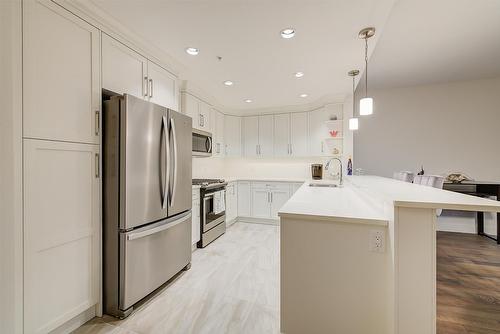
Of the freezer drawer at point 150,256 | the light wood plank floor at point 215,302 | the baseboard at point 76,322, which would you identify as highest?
the freezer drawer at point 150,256

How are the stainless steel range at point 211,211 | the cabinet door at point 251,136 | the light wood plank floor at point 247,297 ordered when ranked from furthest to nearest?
the cabinet door at point 251,136
the stainless steel range at point 211,211
the light wood plank floor at point 247,297

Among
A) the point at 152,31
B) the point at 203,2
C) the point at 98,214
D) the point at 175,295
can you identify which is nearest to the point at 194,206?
the point at 175,295

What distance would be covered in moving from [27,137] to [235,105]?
12.1ft

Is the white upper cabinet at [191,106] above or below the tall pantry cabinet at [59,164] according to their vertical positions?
above

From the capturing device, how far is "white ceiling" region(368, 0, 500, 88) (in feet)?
6.57

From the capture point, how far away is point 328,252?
1432mm

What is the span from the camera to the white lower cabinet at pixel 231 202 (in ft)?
14.2

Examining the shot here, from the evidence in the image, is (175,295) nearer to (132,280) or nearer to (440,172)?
(132,280)

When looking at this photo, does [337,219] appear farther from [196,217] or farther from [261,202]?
[261,202]

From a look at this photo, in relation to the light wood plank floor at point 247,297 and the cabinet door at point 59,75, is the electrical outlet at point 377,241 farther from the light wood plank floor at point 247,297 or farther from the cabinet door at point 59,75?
the cabinet door at point 59,75

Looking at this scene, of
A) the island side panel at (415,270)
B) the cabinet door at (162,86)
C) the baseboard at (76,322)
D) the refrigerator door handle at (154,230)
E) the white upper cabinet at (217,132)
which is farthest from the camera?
the white upper cabinet at (217,132)

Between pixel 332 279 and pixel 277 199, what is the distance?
3147 millimetres

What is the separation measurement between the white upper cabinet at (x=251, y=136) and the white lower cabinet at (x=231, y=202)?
2.77 feet

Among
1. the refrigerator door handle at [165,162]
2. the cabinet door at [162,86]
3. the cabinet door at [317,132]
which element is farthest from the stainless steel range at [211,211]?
the cabinet door at [317,132]
